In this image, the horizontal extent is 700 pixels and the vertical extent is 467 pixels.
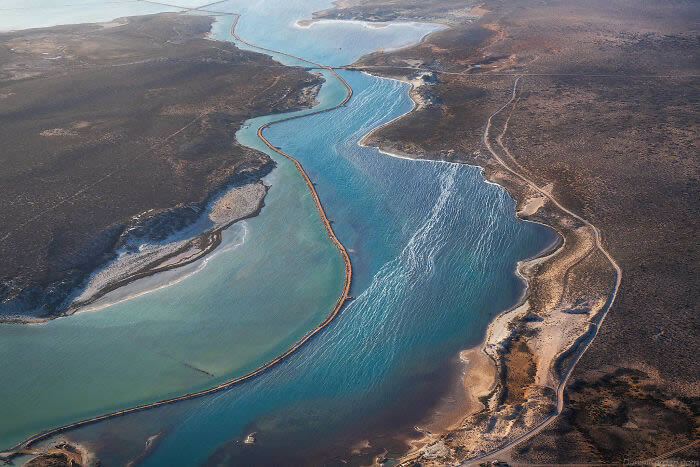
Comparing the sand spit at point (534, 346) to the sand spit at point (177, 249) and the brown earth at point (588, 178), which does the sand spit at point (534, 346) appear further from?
the sand spit at point (177, 249)

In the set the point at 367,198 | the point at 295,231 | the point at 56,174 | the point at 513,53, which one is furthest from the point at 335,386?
the point at 513,53

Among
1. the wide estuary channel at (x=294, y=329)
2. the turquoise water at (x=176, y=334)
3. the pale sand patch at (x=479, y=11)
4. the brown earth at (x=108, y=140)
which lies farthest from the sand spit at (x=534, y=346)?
the pale sand patch at (x=479, y=11)

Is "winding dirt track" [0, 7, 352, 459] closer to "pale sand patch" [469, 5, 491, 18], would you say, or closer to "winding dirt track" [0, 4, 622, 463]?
"winding dirt track" [0, 4, 622, 463]

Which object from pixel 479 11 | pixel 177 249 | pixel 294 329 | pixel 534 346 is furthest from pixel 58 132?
pixel 479 11

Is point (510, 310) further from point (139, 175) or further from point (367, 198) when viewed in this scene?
point (139, 175)

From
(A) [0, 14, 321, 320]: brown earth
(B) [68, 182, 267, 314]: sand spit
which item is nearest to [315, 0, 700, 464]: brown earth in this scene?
(A) [0, 14, 321, 320]: brown earth
